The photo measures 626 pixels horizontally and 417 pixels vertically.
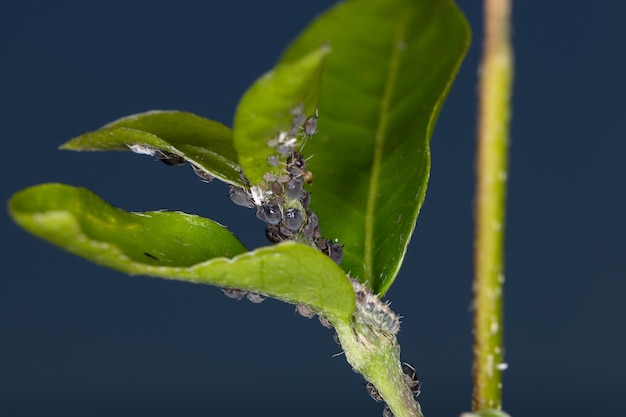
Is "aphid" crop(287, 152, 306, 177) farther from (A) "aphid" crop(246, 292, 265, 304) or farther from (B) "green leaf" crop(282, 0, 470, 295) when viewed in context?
(A) "aphid" crop(246, 292, 265, 304)

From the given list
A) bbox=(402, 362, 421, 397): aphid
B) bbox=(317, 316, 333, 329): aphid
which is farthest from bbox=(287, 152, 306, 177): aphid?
bbox=(402, 362, 421, 397): aphid

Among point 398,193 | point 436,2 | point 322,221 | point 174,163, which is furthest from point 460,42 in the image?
point 174,163

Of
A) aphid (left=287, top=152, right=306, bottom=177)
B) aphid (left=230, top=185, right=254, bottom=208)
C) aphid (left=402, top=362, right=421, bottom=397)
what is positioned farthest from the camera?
aphid (left=402, top=362, right=421, bottom=397)

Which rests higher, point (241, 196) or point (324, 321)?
point (241, 196)

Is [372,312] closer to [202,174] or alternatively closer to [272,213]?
[272,213]

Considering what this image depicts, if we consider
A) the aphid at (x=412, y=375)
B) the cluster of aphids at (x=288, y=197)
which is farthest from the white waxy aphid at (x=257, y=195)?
the aphid at (x=412, y=375)

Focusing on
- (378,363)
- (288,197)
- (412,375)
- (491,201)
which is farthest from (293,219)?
(491,201)

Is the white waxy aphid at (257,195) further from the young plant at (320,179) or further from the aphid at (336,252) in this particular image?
the aphid at (336,252)
